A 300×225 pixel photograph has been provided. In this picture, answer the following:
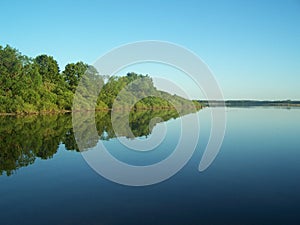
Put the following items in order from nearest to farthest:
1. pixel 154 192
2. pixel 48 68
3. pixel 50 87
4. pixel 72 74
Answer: pixel 154 192 < pixel 50 87 < pixel 48 68 < pixel 72 74

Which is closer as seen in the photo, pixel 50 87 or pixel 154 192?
pixel 154 192

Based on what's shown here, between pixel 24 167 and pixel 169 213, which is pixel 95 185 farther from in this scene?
pixel 24 167

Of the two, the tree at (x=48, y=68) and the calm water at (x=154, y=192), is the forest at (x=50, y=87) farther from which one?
the calm water at (x=154, y=192)

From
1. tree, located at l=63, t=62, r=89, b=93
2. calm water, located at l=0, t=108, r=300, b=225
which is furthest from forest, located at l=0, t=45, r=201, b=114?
calm water, located at l=0, t=108, r=300, b=225

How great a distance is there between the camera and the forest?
4862 centimetres

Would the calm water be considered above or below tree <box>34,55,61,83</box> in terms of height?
below

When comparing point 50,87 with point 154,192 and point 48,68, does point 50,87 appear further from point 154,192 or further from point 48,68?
point 154,192

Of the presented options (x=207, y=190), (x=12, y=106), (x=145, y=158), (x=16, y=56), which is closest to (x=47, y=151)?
(x=145, y=158)

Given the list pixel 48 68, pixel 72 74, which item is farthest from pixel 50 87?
pixel 72 74

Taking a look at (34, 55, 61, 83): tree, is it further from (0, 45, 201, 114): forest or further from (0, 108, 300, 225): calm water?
(0, 108, 300, 225): calm water

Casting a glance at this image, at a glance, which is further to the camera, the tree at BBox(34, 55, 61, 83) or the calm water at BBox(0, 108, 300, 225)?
the tree at BBox(34, 55, 61, 83)

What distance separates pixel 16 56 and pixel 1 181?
49.4 meters

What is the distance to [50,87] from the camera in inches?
2388

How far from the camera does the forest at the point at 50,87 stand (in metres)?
48.6
